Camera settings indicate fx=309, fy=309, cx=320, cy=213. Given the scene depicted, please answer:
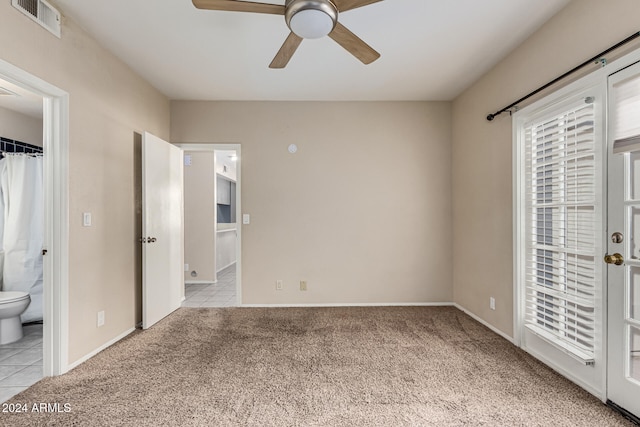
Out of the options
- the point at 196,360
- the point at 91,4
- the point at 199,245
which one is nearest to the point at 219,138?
the point at 91,4

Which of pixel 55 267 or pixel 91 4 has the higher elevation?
pixel 91 4

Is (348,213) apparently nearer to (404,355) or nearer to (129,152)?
(404,355)

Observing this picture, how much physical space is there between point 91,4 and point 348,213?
2994mm

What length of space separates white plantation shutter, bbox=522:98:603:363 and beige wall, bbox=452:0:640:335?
257 mm

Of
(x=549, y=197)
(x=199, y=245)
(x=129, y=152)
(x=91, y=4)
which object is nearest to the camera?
(x=91, y=4)

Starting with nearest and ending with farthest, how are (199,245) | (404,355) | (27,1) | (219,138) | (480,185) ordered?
(27,1)
(404,355)
(480,185)
(219,138)
(199,245)

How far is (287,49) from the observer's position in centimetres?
204

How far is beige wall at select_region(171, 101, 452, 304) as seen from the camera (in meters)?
3.89

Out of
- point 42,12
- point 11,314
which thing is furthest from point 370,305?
point 42,12

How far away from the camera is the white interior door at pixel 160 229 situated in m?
3.11

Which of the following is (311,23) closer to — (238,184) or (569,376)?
(238,184)

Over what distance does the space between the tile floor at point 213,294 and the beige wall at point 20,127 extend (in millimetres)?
2666

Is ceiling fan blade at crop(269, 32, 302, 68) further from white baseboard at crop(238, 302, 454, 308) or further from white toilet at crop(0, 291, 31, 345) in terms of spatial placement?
white toilet at crop(0, 291, 31, 345)

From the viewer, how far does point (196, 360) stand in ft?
8.03
